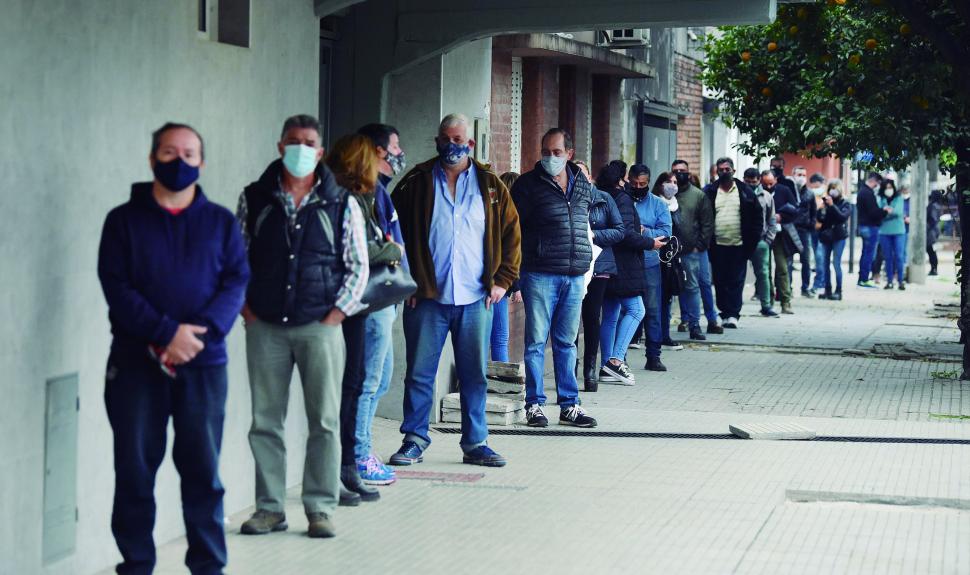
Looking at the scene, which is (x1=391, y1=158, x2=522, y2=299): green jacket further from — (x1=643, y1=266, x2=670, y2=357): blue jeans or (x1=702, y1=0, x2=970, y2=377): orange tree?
(x1=643, y1=266, x2=670, y2=357): blue jeans

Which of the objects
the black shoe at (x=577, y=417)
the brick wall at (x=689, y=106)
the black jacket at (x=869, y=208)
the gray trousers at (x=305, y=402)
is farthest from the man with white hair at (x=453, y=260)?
the black jacket at (x=869, y=208)

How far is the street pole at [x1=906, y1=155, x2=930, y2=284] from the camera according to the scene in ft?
97.1

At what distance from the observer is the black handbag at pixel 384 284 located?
8.01 m

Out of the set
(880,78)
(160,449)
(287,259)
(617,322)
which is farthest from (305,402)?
(880,78)

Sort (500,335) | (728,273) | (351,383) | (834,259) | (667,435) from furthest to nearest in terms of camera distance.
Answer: (834,259) → (728,273) → (500,335) → (667,435) → (351,383)

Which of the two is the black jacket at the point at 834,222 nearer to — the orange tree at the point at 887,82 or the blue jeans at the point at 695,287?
the orange tree at the point at 887,82

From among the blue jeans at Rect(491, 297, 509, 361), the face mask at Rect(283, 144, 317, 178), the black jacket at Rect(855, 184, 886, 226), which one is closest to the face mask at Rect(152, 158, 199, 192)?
the face mask at Rect(283, 144, 317, 178)

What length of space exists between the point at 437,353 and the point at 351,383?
1.36m

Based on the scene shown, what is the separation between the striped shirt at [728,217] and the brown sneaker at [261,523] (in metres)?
12.1

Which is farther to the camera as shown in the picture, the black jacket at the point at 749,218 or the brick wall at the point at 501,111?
the black jacket at the point at 749,218

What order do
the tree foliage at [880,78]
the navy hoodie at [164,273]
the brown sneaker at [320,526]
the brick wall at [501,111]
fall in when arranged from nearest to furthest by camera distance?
the navy hoodie at [164,273] → the brown sneaker at [320,526] → the tree foliage at [880,78] → the brick wall at [501,111]

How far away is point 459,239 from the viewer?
31.0 feet

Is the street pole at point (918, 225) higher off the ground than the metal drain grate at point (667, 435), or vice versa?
the street pole at point (918, 225)

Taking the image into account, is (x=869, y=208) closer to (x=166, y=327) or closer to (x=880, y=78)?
(x=880, y=78)
